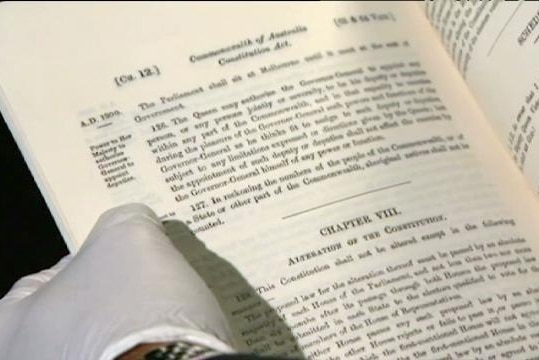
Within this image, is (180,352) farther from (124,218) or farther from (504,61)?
(504,61)

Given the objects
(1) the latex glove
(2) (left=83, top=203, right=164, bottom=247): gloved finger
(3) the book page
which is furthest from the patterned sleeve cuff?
(3) the book page

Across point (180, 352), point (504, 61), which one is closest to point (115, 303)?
point (180, 352)

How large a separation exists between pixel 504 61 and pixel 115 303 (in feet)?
0.89

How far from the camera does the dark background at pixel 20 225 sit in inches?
24.2

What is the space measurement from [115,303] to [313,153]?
0.55 ft

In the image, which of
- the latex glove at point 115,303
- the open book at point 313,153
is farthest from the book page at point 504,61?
the latex glove at point 115,303

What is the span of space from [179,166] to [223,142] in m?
0.03

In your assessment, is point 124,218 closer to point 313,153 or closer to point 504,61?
point 313,153

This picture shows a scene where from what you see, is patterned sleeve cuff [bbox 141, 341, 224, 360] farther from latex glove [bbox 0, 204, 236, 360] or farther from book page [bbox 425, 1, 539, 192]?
book page [bbox 425, 1, 539, 192]

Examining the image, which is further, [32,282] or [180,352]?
[32,282]

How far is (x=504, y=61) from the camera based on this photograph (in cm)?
59

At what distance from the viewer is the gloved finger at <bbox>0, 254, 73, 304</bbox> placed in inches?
22.2

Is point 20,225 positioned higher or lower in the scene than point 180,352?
higher

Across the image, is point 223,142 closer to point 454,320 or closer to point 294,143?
point 294,143
